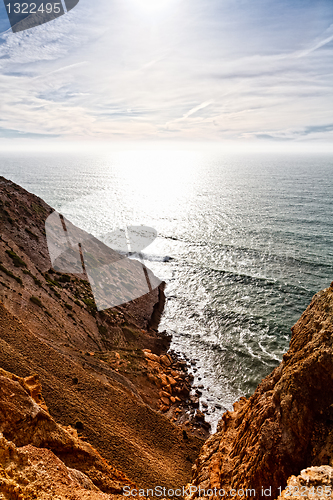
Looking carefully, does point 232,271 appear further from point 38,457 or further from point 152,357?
point 38,457

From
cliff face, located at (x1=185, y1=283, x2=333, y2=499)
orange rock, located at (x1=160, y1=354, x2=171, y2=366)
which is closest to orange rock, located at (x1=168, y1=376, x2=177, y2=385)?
orange rock, located at (x1=160, y1=354, x2=171, y2=366)

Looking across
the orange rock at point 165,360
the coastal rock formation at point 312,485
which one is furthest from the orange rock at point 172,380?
the coastal rock formation at point 312,485

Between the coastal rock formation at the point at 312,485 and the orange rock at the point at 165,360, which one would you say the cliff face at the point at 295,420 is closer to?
the coastal rock formation at the point at 312,485

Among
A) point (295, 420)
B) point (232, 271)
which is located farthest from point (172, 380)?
point (232, 271)

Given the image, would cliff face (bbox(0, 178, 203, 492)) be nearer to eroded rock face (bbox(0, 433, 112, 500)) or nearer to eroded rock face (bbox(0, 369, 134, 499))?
eroded rock face (bbox(0, 369, 134, 499))

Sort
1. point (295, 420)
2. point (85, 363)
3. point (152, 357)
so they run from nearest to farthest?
point (295, 420) → point (85, 363) → point (152, 357)

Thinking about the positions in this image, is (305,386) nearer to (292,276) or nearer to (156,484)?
(156,484)
